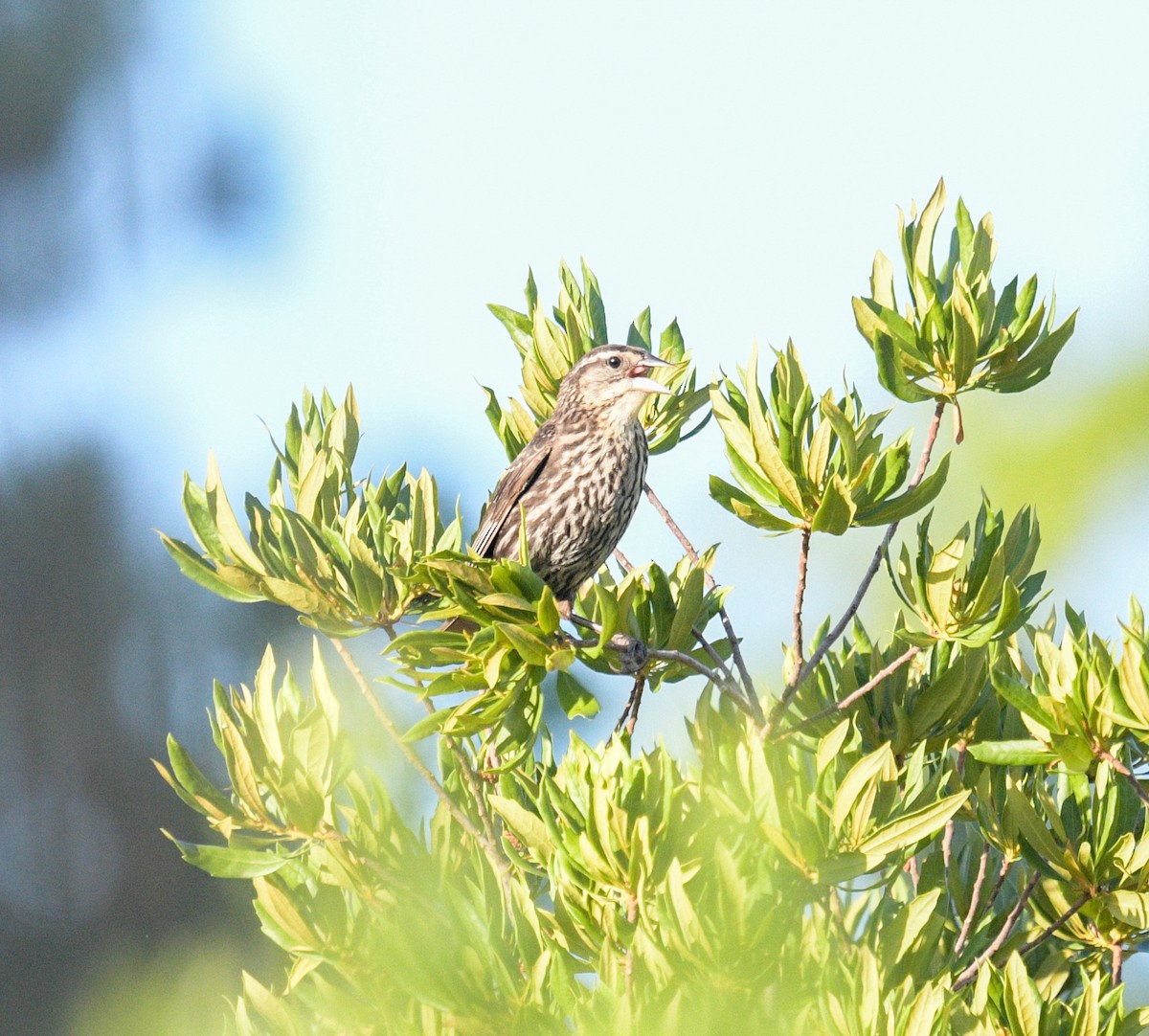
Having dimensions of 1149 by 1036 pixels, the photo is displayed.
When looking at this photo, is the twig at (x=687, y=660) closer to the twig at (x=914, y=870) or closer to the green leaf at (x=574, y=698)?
the green leaf at (x=574, y=698)

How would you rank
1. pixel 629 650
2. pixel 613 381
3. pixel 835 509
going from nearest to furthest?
pixel 835 509 < pixel 629 650 < pixel 613 381

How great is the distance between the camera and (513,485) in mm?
3352

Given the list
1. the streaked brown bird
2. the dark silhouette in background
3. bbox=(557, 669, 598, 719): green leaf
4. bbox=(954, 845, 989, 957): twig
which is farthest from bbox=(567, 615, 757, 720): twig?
the dark silhouette in background

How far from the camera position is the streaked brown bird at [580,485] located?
3.24 metres

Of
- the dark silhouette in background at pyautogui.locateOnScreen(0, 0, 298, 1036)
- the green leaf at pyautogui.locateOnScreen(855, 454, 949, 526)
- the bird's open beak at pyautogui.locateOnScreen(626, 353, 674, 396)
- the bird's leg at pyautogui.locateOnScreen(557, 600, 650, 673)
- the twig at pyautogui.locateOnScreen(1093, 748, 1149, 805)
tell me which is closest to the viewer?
the twig at pyautogui.locateOnScreen(1093, 748, 1149, 805)

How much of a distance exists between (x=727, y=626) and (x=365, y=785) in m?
0.59

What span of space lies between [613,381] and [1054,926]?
4.87ft

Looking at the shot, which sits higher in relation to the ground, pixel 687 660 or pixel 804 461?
pixel 804 461

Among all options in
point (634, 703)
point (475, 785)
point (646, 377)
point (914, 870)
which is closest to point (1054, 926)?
A: point (914, 870)

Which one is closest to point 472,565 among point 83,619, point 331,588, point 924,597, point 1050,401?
point 331,588

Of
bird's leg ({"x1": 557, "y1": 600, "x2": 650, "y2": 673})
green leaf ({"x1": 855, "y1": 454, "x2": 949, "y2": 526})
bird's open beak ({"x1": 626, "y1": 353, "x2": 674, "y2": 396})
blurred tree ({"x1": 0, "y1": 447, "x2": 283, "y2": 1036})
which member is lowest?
blurred tree ({"x1": 0, "y1": 447, "x2": 283, "y2": 1036})

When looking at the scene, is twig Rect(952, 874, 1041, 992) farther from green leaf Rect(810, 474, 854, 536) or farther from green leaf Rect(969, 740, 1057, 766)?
green leaf Rect(810, 474, 854, 536)

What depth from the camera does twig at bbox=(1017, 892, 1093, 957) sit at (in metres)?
1.90

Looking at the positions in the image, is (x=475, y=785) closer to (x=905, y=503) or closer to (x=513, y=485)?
(x=905, y=503)
